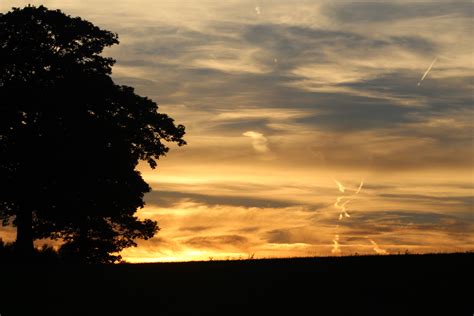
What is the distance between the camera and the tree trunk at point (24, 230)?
3647cm

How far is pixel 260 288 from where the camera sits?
1598 cm

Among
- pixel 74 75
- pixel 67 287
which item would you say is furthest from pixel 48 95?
pixel 67 287

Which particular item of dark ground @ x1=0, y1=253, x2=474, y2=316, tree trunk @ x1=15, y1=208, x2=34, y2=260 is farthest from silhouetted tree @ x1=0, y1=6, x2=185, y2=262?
dark ground @ x1=0, y1=253, x2=474, y2=316

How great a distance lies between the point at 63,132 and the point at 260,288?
2264cm

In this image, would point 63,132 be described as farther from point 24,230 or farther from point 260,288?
point 260,288

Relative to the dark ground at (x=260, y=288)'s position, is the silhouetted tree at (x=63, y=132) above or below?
above

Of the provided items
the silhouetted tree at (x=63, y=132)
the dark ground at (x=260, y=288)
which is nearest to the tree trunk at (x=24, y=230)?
the silhouetted tree at (x=63, y=132)

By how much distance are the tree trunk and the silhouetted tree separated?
0.17ft

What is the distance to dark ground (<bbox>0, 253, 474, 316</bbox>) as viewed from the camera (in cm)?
1449

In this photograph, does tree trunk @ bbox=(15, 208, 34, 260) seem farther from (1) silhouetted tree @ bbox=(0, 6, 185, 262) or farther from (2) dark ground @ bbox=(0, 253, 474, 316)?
(2) dark ground @ bbox=(0, 253, 474, 316)

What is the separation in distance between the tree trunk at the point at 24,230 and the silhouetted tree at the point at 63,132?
2.0 inches

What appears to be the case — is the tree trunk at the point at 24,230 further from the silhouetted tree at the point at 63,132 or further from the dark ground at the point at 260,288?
the dark ground at the point at 260,288

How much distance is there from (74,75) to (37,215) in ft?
24.2

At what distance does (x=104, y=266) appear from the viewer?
20000mm
